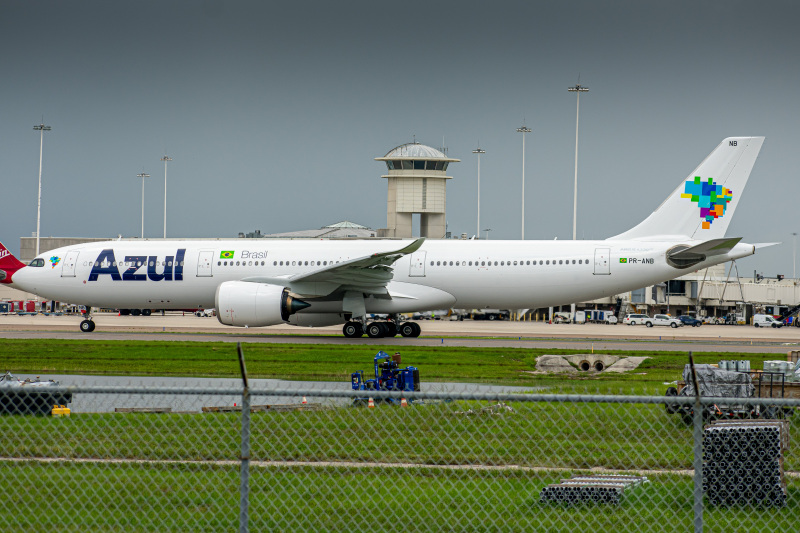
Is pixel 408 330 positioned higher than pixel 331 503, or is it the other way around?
pixel 408 330


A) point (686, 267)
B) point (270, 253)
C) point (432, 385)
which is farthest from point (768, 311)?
point (432, 385)

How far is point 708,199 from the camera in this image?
33.2m

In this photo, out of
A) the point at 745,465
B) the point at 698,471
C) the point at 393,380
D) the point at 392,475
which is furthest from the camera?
the point at 393,380

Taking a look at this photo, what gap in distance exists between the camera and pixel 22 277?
36312 millimetres

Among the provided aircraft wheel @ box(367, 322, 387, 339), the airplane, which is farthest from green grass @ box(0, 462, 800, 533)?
aircraft wheel @ box(367, 322, 387, 339)

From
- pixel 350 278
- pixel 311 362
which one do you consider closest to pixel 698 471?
pixel 311 362

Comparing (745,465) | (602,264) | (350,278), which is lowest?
(745,465)

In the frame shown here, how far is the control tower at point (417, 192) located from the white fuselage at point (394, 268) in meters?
59.2

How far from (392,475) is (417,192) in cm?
8565

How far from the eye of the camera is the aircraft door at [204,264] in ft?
112

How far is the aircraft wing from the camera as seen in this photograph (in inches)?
1193

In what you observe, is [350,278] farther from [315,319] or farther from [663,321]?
[663,321]

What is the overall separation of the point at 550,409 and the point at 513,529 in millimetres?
6048

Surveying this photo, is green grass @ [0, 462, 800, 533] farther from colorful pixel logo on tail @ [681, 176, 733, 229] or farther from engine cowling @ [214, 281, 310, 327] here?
colorful pixel logo on tail @ [681, 176, 733, 229]
